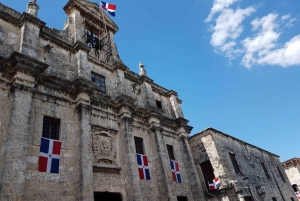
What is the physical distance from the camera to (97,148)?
36.7 feet

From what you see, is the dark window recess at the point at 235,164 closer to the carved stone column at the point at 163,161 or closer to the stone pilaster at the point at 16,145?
the carved stone column at the point at 163,161

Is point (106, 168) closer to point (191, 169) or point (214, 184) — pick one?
point (191, 169)

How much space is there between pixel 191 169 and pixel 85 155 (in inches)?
312

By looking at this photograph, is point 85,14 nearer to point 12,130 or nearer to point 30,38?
point 30,38

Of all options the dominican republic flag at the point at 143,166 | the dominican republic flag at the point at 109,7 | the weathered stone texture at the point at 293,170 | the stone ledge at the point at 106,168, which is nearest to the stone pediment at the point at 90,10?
the dominican republic flag at the point at 109,7

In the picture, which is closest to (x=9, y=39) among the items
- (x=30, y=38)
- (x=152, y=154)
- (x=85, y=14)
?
(x=30, y=38)

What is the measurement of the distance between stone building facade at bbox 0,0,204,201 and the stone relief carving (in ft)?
0.17

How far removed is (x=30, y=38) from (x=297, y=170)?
1440 inches

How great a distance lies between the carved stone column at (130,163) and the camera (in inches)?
427

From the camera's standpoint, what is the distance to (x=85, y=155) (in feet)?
32.3

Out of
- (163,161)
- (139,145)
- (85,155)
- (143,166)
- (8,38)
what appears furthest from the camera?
(139,145)

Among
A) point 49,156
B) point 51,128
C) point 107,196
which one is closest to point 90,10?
point 51,128

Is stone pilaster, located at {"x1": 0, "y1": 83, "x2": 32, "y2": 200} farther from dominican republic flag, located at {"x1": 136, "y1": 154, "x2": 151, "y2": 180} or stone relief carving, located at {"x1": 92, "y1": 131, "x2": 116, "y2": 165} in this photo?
dominican republic flag, located at {"x1": 136, "y1": 154, "x2": 151, "y2": 180}

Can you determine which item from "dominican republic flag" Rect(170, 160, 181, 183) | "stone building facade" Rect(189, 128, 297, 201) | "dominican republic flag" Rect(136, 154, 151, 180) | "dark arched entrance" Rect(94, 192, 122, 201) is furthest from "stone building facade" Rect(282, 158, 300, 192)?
"dark arched entrance" Rect(94, 192, 122, 201)
